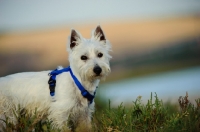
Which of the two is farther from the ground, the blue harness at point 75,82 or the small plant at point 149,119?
the blue harness at point 75,82

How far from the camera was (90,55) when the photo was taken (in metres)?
6.48

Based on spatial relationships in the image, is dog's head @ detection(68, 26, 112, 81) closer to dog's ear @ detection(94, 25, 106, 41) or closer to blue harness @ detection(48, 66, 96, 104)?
dog's ear @ detection(94, 25, 106, 41)

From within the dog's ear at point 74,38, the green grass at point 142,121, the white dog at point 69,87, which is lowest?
the green grass at point 142,121

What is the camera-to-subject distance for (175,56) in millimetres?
20312

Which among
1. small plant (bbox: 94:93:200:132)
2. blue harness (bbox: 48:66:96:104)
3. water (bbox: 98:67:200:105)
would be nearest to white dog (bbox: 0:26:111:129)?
blue harness (bbox: 48:66:96:104)

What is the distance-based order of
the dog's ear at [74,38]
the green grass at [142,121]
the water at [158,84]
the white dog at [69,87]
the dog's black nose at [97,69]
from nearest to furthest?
the green grass at [142,121], the dog's black nose at [97,69], the white dog at [69,87], the dog's ear at [74,38], the water at [158,84]

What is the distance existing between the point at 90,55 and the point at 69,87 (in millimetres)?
651

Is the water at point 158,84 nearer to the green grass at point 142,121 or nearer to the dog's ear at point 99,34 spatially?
the dog's ear at point 99,34

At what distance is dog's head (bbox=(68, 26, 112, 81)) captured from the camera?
246 inches

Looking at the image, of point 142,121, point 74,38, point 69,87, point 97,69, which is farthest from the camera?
point 74,38

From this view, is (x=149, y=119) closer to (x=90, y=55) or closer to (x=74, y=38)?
(x=90, y=55)

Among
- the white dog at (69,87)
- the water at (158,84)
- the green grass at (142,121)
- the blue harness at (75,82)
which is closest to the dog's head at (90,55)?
the white dog at (69,87)

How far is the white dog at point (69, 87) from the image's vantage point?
6.33 meters

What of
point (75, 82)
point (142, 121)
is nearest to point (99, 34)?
point (75, 82)
